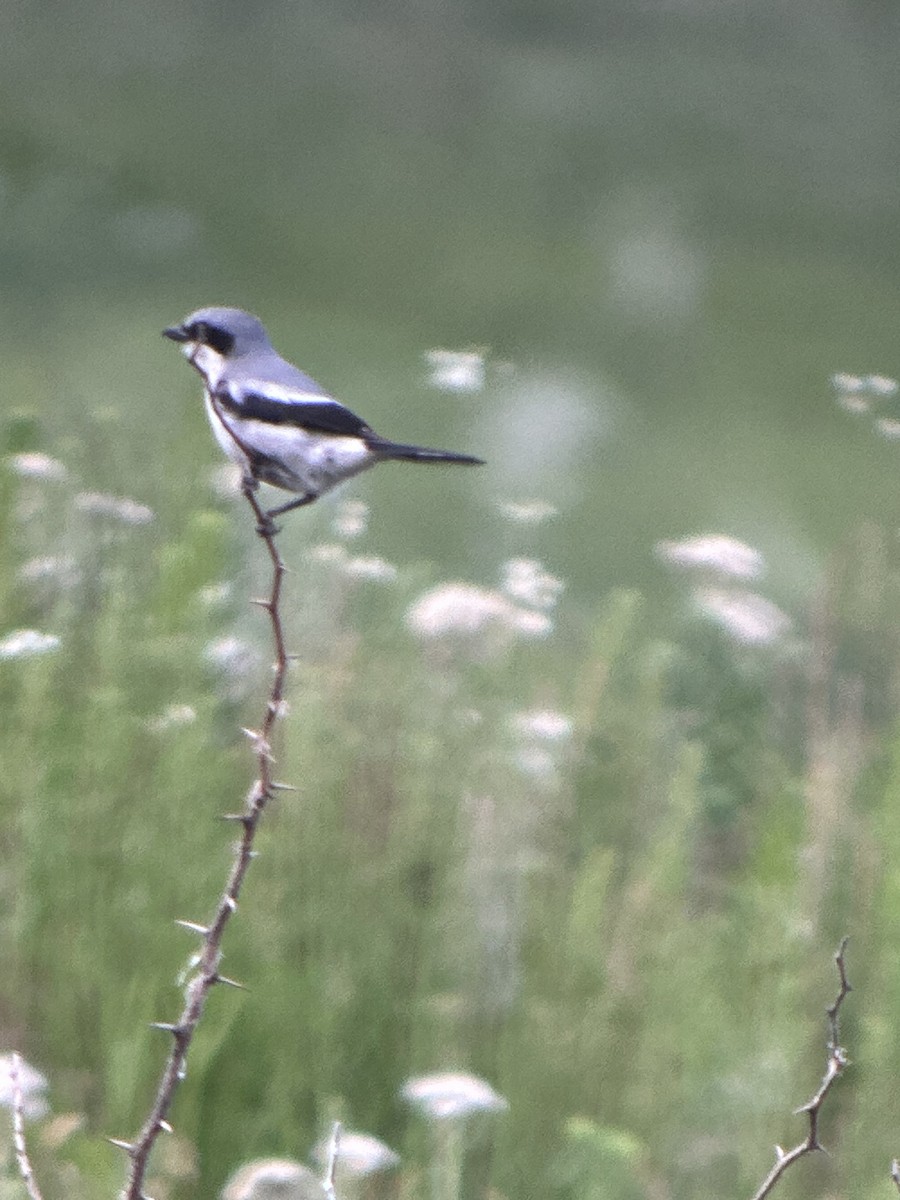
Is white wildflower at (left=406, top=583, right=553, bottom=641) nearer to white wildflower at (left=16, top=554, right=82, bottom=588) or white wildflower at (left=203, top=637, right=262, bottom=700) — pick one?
white wildflower at (left=203, top=637, right=262, bottom=700)

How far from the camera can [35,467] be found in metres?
1.56

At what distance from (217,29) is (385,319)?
1202 millimetres

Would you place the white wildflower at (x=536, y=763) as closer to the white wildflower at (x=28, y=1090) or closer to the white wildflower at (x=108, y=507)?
the white wildflower at (x=108, y=507)

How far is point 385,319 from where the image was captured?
4.06m

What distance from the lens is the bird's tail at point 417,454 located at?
83 centimetres

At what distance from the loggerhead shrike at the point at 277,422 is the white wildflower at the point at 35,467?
54cm

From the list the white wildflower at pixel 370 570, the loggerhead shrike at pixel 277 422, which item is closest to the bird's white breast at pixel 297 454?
the loggerhead shrike at pixel 277 422

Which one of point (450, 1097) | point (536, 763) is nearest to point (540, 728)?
point (536, 763)

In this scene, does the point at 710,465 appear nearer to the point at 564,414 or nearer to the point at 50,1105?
the point at 564,414

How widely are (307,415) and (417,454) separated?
0.08 m

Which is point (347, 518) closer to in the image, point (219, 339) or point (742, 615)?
point (742, 615)

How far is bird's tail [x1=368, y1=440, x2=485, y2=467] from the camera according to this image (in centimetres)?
83

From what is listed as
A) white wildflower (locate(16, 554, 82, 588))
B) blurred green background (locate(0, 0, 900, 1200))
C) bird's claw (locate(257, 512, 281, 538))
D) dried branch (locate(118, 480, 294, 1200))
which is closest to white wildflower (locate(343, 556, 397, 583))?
blurred green background (locate(0, 0, 900, 1200))

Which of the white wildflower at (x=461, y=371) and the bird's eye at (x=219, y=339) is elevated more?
the white wildflower at (x=461, y=371)
